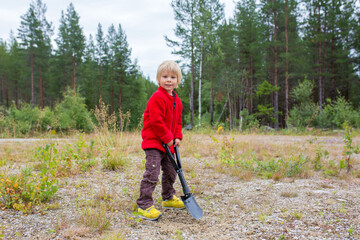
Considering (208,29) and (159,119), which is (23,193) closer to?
(159,119)

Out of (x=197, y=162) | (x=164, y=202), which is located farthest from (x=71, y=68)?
(x=164, y=202)

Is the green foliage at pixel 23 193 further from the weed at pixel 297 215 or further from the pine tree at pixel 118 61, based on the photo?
the pine tree at pixel 118 61

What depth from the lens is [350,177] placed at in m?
4.23

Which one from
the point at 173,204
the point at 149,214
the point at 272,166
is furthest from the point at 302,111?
the point at 149,214

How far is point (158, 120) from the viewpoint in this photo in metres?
2.70

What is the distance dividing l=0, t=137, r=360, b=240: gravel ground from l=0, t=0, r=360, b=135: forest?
13011 millimetres

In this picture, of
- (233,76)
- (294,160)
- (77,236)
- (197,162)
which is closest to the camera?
(77,236)

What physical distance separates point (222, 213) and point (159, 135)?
118 centimetres

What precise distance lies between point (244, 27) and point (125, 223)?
2583cm

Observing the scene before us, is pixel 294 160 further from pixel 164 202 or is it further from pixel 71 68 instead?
pixel 71 68

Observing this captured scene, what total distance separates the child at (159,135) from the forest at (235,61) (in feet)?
44.4

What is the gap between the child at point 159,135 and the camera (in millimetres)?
2719

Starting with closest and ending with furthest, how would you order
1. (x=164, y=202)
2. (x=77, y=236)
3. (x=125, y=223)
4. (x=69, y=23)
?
(x=77, y=236), (x=125, y=223), (x=164, y=202), (x=69, y=23)

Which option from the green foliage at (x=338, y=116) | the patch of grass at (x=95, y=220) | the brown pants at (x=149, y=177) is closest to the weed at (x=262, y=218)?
the brown pants at (x=149, y=177)
